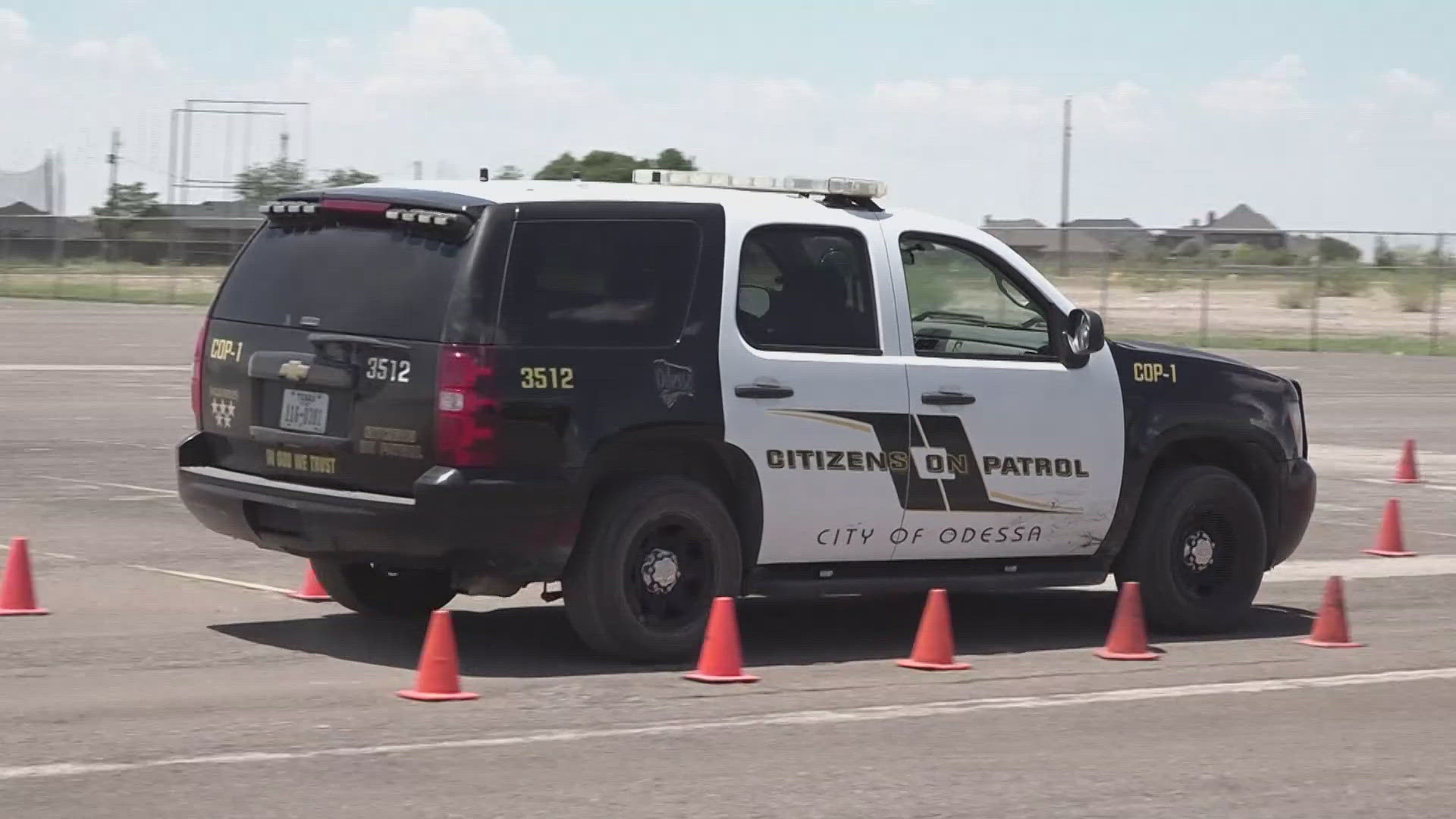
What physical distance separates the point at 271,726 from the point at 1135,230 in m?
39.8

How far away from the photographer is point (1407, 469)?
19062mm

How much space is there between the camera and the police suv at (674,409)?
859cm

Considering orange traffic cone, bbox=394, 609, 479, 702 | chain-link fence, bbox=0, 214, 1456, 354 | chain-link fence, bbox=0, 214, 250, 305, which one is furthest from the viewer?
chain-link fence, bbox=0, 214, 250, 305

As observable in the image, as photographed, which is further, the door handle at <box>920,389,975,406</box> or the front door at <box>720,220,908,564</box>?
the door handle at <box>920,389,975,406</box>

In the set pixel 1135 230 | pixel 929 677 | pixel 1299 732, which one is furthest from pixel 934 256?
pixel 1135 230

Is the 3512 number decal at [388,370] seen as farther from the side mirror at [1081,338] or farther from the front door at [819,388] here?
the side mirror at [1081,338]

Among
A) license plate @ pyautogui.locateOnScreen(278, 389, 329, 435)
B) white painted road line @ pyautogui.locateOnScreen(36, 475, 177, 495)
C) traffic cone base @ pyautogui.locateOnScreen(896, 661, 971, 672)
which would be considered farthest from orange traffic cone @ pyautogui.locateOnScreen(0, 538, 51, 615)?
white painted road line @ pyautogui.locateOnScreen(36, 475, 177, 495)

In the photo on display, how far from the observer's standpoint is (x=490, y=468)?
8.50 m

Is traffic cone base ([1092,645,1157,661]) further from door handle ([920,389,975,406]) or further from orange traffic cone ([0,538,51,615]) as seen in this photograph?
orange traffic cone ([0,538,51,615])

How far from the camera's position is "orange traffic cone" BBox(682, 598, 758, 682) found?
8633mm

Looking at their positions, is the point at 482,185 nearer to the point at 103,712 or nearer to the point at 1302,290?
the point at 103,712

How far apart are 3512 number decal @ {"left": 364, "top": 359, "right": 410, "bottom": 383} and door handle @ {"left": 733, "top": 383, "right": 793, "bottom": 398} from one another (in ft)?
4.62

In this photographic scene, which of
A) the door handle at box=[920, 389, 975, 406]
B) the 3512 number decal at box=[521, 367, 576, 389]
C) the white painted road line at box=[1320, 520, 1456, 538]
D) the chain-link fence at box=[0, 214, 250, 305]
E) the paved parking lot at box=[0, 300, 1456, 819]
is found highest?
the chain-link fence at box=[0, 214, 250, 305]

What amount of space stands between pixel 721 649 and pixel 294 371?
2.08m
